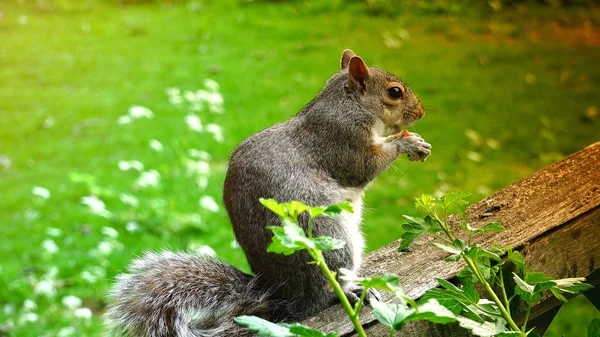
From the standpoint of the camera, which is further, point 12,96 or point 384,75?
point 12,96

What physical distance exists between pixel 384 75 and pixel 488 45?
4876 millimetres

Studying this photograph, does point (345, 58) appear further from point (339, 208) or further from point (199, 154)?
point (199, 154)

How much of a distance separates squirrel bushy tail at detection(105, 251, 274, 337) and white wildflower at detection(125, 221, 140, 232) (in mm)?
2669

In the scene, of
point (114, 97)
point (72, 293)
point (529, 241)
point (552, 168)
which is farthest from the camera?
point (114, 97)

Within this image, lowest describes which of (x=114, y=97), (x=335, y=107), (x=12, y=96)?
(x=335, y=107)

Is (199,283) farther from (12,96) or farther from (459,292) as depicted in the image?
(12,96)

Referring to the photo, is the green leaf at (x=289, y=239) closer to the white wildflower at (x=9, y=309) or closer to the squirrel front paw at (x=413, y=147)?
the squirrel front paw at (x=413, y=147)

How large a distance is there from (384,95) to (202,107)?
136 inches

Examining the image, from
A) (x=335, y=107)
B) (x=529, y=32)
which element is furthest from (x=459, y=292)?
(x=529, y=32)

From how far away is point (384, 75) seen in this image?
176 cm

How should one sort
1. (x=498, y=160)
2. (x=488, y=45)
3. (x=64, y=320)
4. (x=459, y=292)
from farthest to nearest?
1. (x=488, y=45)
2. (x=498, y=160)
3. (x=64, y=320)
4. (x=459, y=292)

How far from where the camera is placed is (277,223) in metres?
1.36

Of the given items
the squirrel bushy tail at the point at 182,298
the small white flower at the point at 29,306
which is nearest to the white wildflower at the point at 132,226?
the small white flower at the point at 29,306

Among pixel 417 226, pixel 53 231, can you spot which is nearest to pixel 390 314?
pixel 417 226
